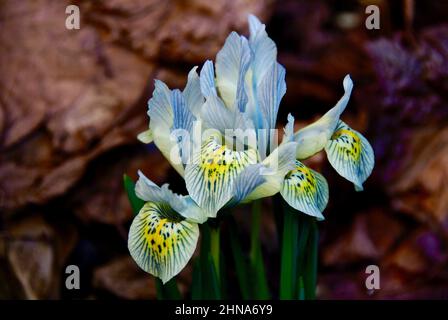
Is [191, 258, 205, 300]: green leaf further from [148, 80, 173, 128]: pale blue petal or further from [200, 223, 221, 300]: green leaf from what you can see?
[148, 80, 173, 128]: pale blue petal

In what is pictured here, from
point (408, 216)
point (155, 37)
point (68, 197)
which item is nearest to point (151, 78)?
point (155, 37)

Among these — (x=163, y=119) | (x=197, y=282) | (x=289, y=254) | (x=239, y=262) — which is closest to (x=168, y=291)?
(x=197, y=282)

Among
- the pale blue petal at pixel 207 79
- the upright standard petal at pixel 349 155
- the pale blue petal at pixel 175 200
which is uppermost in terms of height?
the pale blue petal at pixel 207 79

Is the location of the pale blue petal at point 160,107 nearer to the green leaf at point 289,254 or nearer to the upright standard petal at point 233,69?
the upright standard petal at point 233,69

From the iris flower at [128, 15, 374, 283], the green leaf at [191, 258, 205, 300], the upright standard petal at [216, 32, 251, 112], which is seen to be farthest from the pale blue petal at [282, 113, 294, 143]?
the green leaf at [191, 258, 205, 300]

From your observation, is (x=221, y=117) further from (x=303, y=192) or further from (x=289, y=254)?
(x=289, y=254)

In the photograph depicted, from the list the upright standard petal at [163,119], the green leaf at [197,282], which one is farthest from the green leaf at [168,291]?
the upright standard petal at [163,119]
